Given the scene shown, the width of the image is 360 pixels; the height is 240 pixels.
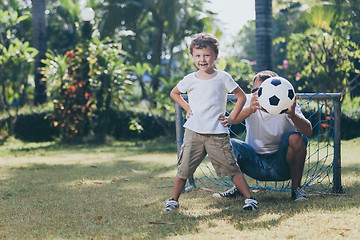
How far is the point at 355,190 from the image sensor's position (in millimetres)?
4363

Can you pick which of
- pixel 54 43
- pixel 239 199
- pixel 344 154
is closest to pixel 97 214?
pixel 239 199

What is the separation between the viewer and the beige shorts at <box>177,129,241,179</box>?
12.2 ft

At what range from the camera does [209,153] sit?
3758 millimetres

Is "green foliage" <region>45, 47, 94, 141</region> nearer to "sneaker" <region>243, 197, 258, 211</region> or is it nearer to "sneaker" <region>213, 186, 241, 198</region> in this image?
"sneaker" <region>213, 186, 241, 198</region>

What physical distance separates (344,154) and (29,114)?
7636mm

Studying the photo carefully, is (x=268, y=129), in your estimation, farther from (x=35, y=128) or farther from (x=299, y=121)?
(x=35, y=128)

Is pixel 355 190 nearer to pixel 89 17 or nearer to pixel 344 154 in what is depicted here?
pixel 344 154

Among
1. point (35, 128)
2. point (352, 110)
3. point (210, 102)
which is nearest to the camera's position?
point (210, 102)

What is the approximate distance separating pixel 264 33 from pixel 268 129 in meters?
4.72

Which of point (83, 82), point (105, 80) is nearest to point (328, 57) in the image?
point (105, 80)

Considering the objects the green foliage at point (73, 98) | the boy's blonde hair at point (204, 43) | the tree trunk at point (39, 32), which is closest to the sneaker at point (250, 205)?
the boy's blonde hair at point (204, 43)

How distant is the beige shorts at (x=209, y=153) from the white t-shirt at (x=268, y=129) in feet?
1.53

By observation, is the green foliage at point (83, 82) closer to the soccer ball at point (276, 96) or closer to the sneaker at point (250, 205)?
the soccer ball at point (276, 96)

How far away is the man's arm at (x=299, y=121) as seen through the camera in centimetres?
370
